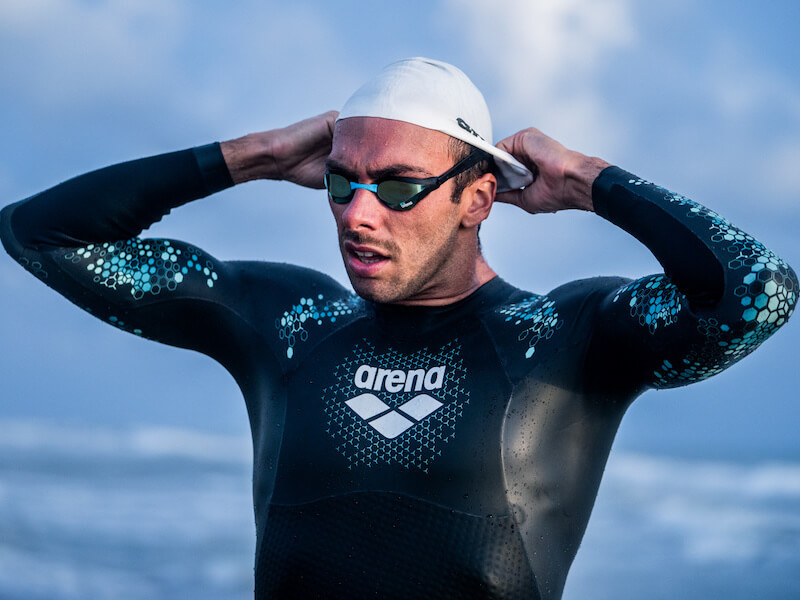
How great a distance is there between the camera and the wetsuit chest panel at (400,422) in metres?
3.61

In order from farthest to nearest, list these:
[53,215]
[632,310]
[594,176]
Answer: [53,215], [594,176], [632,310]

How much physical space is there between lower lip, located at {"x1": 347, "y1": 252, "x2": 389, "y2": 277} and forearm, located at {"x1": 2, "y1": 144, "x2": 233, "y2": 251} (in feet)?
2.52

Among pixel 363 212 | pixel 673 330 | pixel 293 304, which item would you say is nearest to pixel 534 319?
pixel 673 330

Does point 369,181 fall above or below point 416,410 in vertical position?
above

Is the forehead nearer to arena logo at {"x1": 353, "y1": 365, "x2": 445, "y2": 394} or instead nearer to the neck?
the neck

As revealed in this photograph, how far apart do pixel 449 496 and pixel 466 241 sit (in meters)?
0.94

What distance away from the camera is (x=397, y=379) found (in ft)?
12.6

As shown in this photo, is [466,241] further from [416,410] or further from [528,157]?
[416,410]

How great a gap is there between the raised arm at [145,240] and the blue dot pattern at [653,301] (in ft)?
4.39

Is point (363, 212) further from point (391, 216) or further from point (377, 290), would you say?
point (377, 290)

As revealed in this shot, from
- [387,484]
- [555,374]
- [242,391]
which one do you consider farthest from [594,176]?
[242,391]

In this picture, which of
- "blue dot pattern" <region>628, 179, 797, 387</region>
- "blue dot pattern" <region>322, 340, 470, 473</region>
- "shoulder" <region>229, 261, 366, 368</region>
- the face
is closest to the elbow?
"blue dot pattern" <region>628, 179, 797, 387</region>

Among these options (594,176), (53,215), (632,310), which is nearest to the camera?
(632,310)

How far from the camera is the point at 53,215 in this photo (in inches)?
164
